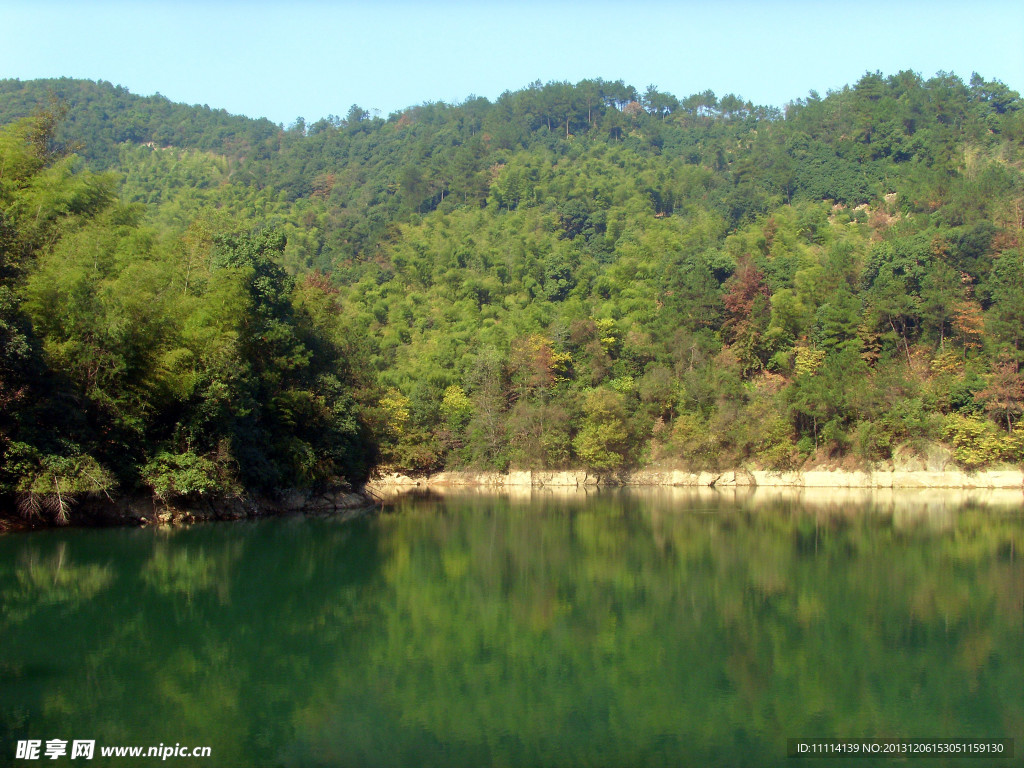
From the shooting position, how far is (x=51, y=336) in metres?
22.2

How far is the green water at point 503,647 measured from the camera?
885 cm

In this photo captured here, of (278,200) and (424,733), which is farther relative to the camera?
(278,200)

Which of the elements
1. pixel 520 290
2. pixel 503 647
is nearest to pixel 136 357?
pixel 503 647

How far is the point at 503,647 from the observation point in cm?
1233

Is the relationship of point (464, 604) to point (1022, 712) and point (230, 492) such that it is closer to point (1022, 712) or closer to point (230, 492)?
point (1022, 712)

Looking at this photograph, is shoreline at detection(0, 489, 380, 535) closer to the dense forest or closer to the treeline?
the treeline

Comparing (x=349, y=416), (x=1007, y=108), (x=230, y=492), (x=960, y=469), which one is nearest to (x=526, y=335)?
(x=349, y=416)

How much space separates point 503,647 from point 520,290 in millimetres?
50330

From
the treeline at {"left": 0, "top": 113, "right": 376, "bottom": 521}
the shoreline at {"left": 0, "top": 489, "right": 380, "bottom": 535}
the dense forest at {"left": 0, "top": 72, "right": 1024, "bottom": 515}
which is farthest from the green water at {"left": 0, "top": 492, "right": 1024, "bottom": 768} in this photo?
the dense forest at {"left": 0, "top": 72, "right": 1024, "bottom": 515}

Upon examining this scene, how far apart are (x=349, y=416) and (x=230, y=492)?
710 centimetres

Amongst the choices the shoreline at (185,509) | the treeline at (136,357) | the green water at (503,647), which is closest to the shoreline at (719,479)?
the shoreline at (185,509)

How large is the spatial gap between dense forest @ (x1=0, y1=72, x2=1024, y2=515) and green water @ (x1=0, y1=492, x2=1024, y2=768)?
480 cm

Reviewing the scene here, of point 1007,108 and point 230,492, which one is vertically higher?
point 1007,108

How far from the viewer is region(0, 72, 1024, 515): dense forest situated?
24.2 meters
